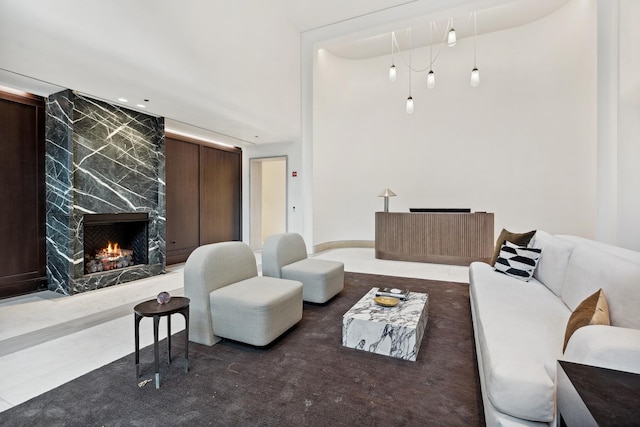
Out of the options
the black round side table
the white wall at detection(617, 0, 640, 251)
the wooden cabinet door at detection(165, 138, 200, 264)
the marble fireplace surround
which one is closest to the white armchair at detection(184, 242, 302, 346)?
the black round side table

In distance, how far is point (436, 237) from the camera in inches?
233

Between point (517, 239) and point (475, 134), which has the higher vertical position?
point (475, 134)

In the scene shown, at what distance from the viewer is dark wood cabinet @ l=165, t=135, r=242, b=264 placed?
5.84 meters

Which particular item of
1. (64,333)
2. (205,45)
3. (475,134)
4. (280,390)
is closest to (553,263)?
(280,390)

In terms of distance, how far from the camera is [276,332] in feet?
8.03

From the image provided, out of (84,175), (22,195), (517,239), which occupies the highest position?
(84,175)

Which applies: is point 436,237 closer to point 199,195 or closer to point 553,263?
point 553,263

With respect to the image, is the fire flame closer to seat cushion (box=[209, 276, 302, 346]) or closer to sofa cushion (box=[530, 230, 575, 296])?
seat cushion (box=[209, 276, 302, 346])

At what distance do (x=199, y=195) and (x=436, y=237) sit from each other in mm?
4949

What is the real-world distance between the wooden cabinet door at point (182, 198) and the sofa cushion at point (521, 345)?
530 cm

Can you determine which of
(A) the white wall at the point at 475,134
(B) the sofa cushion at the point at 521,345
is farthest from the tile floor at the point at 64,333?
(A) the white wall at the point at 475,134

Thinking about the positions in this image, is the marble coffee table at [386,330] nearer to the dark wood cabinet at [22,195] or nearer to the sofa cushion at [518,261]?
A: the sofa cushion at [518,261]

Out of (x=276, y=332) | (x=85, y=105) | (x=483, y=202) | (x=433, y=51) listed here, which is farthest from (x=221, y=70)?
(x=483, y=202)

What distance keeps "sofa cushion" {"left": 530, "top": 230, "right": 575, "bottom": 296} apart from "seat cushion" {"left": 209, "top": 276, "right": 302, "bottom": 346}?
231cm
